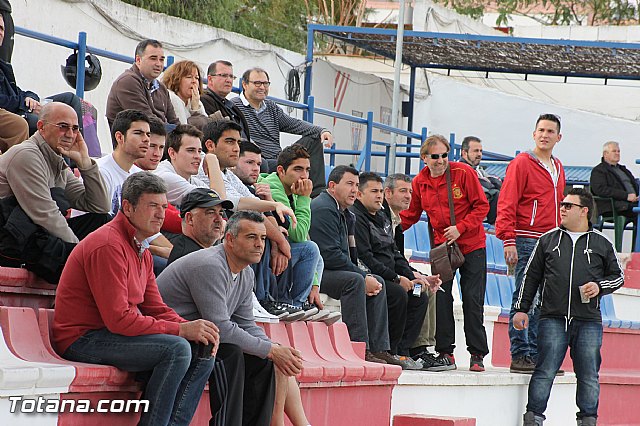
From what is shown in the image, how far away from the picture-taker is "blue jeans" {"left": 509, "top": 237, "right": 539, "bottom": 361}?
985 centimetres

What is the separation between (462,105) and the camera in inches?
864

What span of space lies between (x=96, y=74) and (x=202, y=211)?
325 centimetres

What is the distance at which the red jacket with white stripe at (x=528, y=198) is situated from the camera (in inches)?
388

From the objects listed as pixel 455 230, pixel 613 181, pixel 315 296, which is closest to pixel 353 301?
pixel 315 296

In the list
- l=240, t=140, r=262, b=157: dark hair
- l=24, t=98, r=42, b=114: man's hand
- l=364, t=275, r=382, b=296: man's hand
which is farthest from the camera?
l=364, t=275, r=382, b=296: man's hand

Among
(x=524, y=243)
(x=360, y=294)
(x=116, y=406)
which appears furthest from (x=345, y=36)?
(x=116, y=406)

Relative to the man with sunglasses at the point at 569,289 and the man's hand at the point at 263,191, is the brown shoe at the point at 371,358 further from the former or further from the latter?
the man's hand at the point at 263,191

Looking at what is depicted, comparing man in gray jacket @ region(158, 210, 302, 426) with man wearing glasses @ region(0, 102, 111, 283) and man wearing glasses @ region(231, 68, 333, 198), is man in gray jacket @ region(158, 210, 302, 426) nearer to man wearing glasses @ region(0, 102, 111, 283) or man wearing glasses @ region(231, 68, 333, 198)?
man wearing glasses @ region(0, 102, 111, 283)

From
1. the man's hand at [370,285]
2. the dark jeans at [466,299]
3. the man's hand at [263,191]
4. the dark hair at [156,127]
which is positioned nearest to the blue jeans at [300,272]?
the man's hand at [263,191]

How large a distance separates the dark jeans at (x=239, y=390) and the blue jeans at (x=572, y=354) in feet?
12.1

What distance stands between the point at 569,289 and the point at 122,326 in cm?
489

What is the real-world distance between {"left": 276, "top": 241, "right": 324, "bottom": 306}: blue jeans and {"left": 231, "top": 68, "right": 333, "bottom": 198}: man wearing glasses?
79.3 inches

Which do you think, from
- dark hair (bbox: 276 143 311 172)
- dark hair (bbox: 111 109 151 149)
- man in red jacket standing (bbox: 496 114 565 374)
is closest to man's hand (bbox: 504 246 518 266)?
man in red jacket standing (bbox: 496 114 565 374)

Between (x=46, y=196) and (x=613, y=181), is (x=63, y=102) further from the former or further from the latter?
(x=613, y=181)
